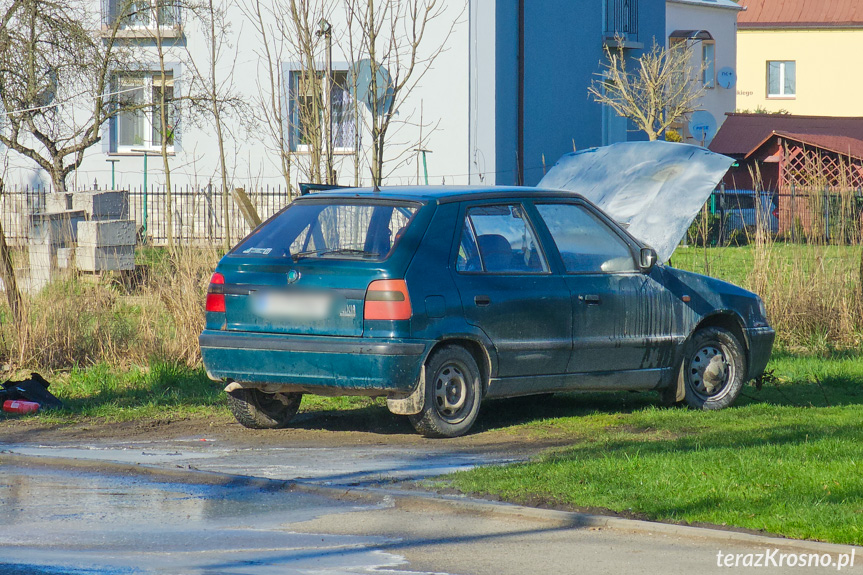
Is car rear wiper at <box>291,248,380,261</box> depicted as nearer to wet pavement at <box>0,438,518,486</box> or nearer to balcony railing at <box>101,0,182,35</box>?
wet pavement at <box>0,438,518,486</box>

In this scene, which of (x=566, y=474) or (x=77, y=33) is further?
(x=77, y=33)

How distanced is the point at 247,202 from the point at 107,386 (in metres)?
2.71

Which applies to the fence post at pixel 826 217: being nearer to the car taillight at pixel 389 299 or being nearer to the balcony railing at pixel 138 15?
the car taillight at pixel 389 299

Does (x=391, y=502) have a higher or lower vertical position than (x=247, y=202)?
lower

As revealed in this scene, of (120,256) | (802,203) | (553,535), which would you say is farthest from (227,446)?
(802,203)

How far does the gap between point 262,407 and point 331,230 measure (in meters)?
1.43

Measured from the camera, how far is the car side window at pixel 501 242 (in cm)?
834

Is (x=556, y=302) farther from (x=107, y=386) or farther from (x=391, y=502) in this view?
(x=107, y=386)

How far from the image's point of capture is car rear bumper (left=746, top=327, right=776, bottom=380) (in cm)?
976

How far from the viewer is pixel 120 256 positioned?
1478 cm

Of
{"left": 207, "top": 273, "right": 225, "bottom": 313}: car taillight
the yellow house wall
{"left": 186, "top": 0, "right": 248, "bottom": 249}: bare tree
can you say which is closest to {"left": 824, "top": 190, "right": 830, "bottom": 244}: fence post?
{"left": 207, "top": 273, "right": 225, "bottom": 313}: car taillight

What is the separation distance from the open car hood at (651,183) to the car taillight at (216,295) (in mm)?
5131

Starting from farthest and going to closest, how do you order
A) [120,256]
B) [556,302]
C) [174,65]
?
1. [174,65]
2. [120,256]
3. [556,302]

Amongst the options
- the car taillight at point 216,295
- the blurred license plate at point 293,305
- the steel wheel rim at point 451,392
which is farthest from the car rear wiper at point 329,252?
the steel wheel rim at point 451,392
